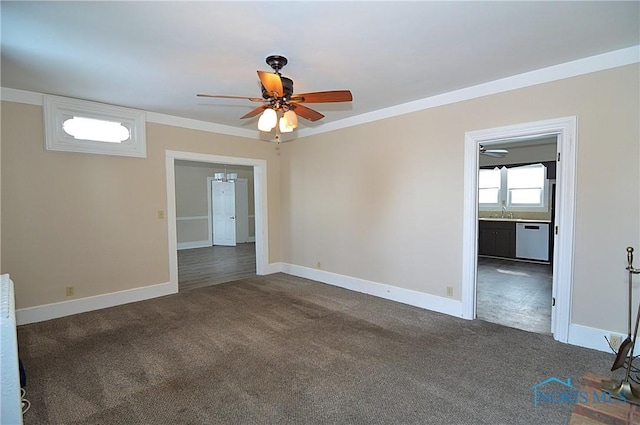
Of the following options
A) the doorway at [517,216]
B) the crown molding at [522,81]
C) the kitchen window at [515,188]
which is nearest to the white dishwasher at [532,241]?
the doorway at [517,216]

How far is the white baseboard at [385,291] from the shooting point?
378 cm

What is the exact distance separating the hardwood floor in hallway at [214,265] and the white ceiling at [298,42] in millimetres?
3219

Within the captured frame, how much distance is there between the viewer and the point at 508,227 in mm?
6926

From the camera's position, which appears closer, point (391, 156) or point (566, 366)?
point (566, 366)

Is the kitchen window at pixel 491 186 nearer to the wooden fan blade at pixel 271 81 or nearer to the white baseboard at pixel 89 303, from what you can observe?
the wooden fan blade at pixel 271 81

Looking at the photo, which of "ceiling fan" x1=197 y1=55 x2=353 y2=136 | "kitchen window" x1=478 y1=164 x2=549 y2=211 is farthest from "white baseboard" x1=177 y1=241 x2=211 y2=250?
"kitchen window" x1=478 y1=164 x2=549 y2=211

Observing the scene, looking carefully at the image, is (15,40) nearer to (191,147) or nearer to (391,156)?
(191,147)

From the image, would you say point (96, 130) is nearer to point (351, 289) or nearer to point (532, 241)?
point (351, 289)

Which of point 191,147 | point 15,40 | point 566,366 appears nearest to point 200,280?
point 191,147

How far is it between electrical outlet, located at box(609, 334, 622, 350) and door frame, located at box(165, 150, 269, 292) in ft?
15.5

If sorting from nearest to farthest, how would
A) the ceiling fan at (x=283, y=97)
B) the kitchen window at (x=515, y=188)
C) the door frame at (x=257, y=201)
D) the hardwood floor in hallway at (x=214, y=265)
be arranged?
the ceiling fan at (x=283, y=97) → the door frame at (x=257, y=201) → the hardwood floor in hallway at (x=214, y=265) → the kitchen window at (x=515, y=188)

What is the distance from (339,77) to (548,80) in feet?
6.67

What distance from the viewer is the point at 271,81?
2.36 m

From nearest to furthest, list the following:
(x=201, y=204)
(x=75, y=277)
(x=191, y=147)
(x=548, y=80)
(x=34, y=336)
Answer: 1. (x=548, y=80)
2. (x=34, y=336)
3. (x=75, y=277)
4. (x=191, y=147)
5. (x=201, y=204)
